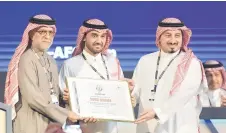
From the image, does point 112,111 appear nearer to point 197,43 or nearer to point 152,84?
point 152,84

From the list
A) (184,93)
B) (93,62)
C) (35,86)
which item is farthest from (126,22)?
(35,86)

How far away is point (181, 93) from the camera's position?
16.6ft

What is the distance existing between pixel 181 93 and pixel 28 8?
1.75 metres

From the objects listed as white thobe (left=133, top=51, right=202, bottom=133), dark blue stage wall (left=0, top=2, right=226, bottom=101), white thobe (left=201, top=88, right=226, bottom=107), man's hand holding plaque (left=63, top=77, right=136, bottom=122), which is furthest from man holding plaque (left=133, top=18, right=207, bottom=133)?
dark blue stage wall (left=0, top=2, right=226, bottom=101)

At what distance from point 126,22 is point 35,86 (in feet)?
5.51

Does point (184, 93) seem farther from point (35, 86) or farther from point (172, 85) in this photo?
point (35, 86)

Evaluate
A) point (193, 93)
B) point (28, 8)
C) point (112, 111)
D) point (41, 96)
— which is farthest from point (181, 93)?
point (28, 8)

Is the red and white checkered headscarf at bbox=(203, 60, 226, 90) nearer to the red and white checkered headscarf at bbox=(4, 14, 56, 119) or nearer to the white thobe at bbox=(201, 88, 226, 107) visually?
the white thobe at bbox=(201, 88, 226, 107)

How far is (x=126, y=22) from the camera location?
248 inches

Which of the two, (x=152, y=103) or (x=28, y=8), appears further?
(x=28, y=8)

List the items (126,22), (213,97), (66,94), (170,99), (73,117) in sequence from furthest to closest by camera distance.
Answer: (126,22) < (213,97) < (170,99) < (66,94) < (73,117)

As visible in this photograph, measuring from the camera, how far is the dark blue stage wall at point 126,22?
245 inches

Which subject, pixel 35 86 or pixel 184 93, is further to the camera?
pixel 184 93

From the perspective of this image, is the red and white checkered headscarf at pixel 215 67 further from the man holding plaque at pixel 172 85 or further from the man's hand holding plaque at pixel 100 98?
the man's hand holding plaque at pixel 100 98
